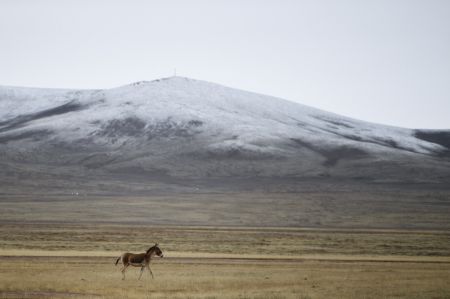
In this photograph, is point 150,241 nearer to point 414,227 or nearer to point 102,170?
point 414,227

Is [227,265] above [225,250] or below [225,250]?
above

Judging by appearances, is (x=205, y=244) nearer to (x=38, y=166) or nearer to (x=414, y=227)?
(x=414, y=227)

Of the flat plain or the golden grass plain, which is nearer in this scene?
the golden grass plain

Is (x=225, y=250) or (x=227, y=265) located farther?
(x=225, y=250)

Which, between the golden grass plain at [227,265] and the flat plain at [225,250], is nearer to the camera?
the golden grass plain at [227,265]

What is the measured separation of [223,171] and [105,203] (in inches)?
2618

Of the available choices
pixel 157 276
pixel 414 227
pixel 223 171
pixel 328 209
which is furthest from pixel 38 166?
pixel 157 276

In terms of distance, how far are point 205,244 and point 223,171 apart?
121 meters

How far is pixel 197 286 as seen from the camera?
31.1m

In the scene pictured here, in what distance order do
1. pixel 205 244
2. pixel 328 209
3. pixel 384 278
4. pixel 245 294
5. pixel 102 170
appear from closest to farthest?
pixel 245 294, pixel 384 278, pixel 205 244, pixel 328 209, pixel 102 170

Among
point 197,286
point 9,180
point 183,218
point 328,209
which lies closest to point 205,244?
point 197,286

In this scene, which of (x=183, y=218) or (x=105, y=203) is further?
(x=105, y=203)

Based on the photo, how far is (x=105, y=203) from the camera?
11562 cm

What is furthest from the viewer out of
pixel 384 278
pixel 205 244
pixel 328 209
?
pixel 328 209
